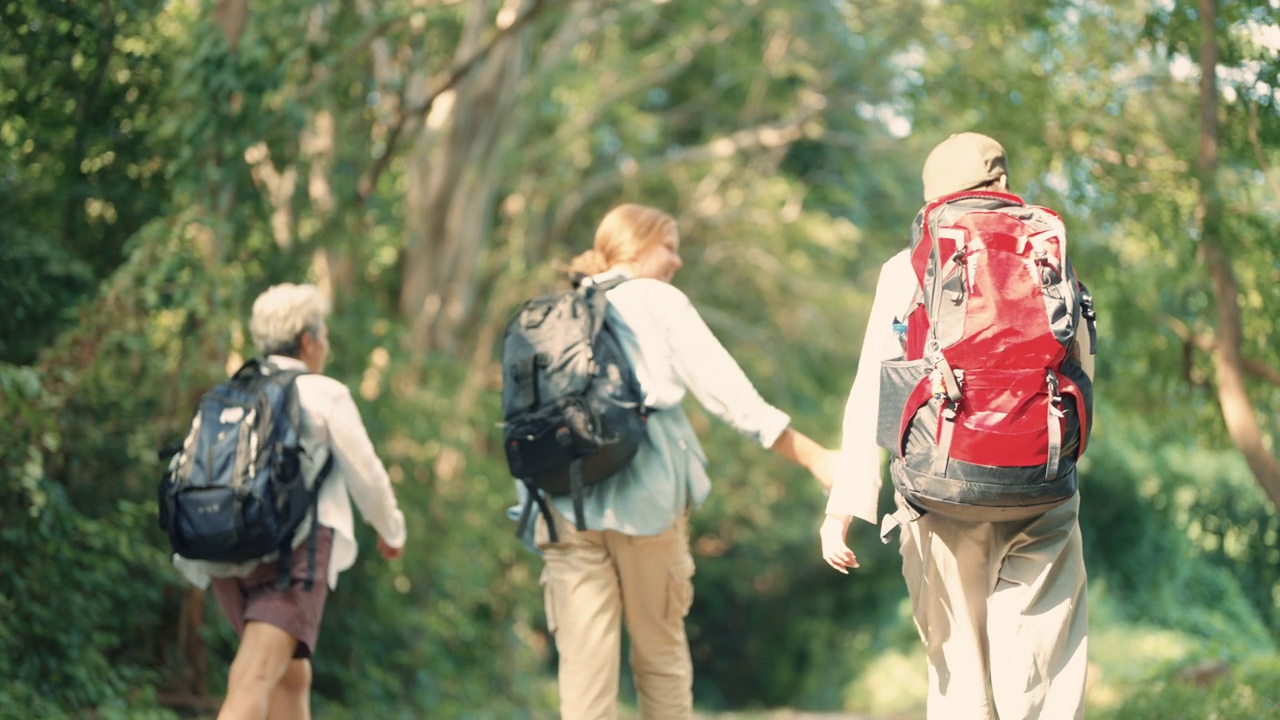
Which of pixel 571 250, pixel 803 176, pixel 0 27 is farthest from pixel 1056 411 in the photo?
pixel 803 176

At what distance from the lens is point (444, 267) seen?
12.2 meters

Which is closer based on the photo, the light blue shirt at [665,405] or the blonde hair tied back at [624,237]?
the light blue shirt at [665,405]

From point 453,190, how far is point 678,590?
790 centimetres

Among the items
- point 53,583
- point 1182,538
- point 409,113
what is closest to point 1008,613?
point 53,583

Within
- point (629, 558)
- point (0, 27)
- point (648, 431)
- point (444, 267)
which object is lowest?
point (444, 267)

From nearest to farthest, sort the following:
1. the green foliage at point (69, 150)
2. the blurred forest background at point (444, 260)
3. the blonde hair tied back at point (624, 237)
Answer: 1. the blonde hair tied back at point (624, 237)
2. the blurred forest background at point (444, 260)
3. the green foliage at point (69, 150)

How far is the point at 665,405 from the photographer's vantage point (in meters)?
4.36

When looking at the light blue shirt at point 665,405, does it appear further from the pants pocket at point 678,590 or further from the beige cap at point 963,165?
the beige cap at point 963,165

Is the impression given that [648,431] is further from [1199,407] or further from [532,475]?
[1199,407]

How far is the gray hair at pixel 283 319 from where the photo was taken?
15.1 feet

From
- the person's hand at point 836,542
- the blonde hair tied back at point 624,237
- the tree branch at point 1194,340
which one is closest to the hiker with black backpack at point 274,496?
the blonde hair tied back at point 624,237

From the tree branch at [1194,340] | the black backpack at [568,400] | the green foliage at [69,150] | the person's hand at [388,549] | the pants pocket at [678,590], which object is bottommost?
A: the tree branch at [1194,340]

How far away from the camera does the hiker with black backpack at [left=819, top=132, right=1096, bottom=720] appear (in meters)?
3.27

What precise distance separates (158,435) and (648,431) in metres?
3.13
